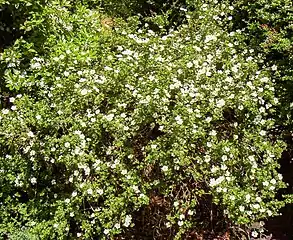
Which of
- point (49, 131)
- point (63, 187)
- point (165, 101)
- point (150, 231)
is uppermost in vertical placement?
point (165, 101)

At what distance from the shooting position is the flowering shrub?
367cm

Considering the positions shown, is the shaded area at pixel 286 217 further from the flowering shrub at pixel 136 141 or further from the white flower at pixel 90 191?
the white flower at pixel 90 191

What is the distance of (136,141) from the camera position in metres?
3.92

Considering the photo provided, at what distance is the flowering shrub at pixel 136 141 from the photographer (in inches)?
145

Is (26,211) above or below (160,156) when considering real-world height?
below

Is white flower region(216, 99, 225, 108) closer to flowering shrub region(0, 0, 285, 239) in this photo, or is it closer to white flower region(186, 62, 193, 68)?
flowering shrub region(0, 0, 285, 239)

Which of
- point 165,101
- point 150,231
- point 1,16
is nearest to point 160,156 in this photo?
point 165,101

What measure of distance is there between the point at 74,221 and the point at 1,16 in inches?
89.5

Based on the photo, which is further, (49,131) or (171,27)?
(171,27)

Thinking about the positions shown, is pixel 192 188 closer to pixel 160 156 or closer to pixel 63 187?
pixel 160 156

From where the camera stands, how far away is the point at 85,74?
159 inches

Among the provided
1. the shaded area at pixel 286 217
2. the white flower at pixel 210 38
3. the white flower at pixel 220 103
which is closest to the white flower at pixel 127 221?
the white flower at pixel 220 103

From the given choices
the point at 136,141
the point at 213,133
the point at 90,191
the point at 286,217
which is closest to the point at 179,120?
the point at 213,133

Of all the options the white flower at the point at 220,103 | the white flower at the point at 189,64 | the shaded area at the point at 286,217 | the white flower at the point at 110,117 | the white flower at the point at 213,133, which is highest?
the white flower at the point at 189,64
